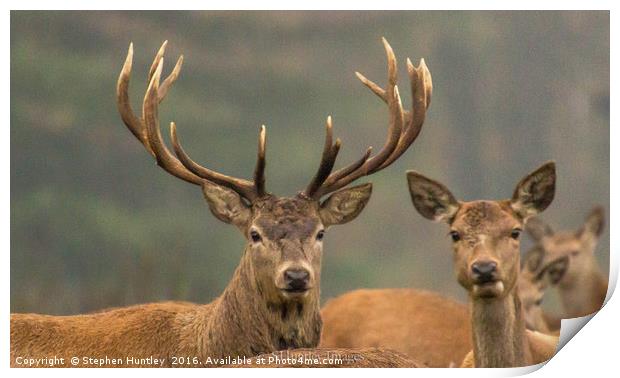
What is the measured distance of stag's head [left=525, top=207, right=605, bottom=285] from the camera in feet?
29.0

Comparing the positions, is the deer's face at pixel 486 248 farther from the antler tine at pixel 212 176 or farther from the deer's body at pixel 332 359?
the antler tine at pixel 212 176

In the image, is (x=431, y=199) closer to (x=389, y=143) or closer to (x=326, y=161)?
(x=389, y=143)

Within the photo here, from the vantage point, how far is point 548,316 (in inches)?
376

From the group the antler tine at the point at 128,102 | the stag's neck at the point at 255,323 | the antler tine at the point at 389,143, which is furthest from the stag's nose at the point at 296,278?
the antler tine at the point at 128,102

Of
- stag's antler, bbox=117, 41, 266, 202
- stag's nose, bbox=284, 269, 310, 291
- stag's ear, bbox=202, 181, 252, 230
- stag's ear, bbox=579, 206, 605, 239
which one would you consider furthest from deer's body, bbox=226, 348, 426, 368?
stag's ear, bbox=579, 206, 605, 239

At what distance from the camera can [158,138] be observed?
795cm

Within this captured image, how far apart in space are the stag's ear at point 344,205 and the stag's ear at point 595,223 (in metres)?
1.23

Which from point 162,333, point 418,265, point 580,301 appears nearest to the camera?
point 162,333

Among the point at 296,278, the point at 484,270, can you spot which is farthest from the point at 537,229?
the point at 296,278

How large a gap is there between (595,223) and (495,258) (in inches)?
40.1

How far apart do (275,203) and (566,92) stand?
1.67m

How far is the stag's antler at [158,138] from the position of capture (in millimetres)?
7844
